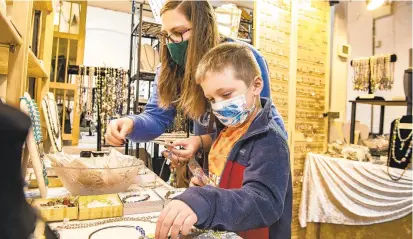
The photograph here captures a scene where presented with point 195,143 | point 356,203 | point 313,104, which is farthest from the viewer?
point 313,104

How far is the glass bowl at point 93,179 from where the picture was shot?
2.70 feet

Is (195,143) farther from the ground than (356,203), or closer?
farther from the ground

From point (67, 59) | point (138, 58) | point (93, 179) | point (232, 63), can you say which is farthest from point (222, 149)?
point (67, 59)

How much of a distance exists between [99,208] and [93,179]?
6.7 inches

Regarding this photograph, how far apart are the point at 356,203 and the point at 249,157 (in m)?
2.20

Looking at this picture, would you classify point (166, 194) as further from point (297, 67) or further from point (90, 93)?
point (297, 67)

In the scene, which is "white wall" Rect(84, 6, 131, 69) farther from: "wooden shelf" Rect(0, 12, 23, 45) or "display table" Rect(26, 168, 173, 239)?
"display table" Rect(26, 168, 173, 239)

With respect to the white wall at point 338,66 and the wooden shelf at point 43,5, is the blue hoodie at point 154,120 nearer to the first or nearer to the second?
the wooden shelf at point 43,5

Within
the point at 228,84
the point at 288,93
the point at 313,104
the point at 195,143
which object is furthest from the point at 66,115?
the point at 228,84

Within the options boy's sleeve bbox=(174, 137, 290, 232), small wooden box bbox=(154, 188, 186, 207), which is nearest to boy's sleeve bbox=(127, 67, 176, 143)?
small wooden box bbox=(154, 188, 186, 207)

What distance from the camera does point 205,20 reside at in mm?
1038

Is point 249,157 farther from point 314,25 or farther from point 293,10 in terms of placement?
point 314,25

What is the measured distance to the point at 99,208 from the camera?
2.24ft

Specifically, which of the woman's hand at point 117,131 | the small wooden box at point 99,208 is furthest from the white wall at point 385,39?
the small wooden box at point 99,208
